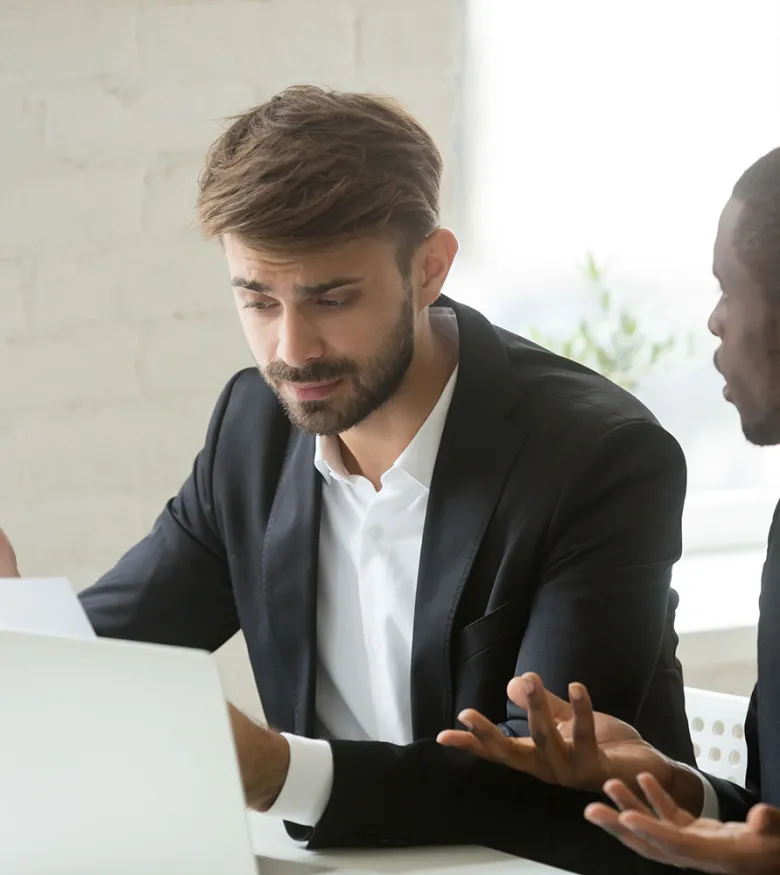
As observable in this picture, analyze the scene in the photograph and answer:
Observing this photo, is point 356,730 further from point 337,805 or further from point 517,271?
point 517,271

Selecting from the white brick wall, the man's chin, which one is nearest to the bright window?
the white brick wall

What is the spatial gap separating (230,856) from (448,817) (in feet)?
0.93

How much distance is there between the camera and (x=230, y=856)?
86 cm

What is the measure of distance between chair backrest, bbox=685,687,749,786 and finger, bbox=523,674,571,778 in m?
0.39

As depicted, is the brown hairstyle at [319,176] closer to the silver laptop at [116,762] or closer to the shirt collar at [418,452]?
the shirt collar at [418,452]

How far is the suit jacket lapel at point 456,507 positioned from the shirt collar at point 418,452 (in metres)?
0.03

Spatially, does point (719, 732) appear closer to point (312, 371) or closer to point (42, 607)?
point (312, 371)

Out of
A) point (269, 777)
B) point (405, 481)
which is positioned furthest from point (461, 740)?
point (405, 481)

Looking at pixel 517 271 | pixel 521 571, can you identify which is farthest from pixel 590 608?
pixel 517 271

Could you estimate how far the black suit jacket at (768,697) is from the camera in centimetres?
117

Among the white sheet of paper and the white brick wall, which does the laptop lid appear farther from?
the white brick wall

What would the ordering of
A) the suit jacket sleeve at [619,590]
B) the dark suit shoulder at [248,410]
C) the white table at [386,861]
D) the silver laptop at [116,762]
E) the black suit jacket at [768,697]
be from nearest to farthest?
the silver laptop at [116,762] → the white table at [386,861] → the black suit jacket at [768,697] → the suit jacket sleeve at [619,590] → the dark suit shoulder at [248,410]

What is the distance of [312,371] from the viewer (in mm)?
1463

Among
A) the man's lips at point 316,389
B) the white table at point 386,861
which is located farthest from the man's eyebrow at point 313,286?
the white table at point 386,861
